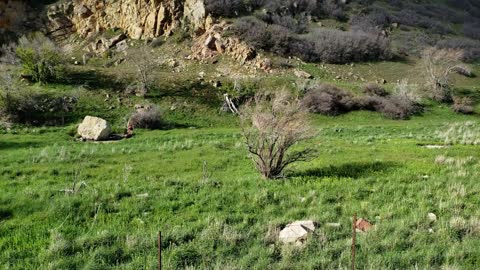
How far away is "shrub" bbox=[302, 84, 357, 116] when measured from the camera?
111ft

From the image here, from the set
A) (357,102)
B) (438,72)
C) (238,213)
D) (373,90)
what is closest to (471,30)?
(438,72)

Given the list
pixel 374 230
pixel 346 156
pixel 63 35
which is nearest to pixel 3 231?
pixel 374 230

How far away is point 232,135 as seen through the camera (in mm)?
25047

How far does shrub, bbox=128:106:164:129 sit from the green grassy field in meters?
10.8

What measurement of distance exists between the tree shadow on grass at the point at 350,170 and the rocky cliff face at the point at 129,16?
3703 cm

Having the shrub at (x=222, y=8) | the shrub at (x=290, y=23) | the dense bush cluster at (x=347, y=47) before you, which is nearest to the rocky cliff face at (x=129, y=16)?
the shrub at (x=222, y=8)

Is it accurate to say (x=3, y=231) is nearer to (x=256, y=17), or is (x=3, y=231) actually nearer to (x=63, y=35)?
(x=256, y=17)

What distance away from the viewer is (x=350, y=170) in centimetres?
1319

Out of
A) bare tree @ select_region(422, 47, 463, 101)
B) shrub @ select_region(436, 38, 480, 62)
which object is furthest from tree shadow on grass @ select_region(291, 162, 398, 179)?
shrub @ select_region(436, 38, 480, 62)

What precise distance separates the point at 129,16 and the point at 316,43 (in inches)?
978

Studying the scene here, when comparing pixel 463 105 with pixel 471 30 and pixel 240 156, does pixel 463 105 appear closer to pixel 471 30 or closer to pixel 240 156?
pixel 240 156

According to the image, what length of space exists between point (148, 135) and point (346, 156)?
12497 millimetres

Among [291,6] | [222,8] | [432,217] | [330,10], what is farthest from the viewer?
[330,10]

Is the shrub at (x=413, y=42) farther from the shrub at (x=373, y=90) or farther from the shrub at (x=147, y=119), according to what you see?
the shrub at (x=147, y=119)
